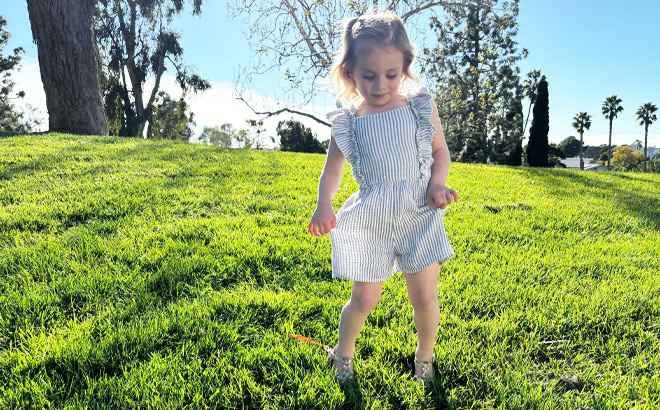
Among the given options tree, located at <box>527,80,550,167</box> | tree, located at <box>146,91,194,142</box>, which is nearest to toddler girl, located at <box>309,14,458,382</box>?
tree, located at <box>146,91,194,142</box>

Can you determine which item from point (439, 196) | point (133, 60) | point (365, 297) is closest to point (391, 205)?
point (439, 196)

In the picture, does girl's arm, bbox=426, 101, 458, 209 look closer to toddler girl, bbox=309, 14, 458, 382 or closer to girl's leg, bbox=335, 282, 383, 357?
toddler girl, bbox=309, 14, 458, 382

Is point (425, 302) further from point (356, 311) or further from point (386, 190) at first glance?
point (386, 190)

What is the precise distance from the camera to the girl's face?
1.79 meters

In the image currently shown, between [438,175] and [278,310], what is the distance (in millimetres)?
1346

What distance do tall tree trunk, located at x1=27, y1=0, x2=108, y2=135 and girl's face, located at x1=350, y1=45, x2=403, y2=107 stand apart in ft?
38.5

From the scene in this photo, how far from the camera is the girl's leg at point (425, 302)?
6.23 ft

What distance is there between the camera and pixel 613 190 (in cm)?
697

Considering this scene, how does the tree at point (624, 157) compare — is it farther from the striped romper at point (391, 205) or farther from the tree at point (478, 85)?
the striped romper at point (391, 205)

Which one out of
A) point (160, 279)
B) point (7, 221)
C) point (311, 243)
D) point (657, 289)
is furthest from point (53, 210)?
point (657, 289)

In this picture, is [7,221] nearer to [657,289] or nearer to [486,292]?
[486,292]

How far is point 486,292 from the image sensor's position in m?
2.84

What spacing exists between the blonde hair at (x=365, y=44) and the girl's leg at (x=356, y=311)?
955 mm

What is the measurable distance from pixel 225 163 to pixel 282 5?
30.0 ft
